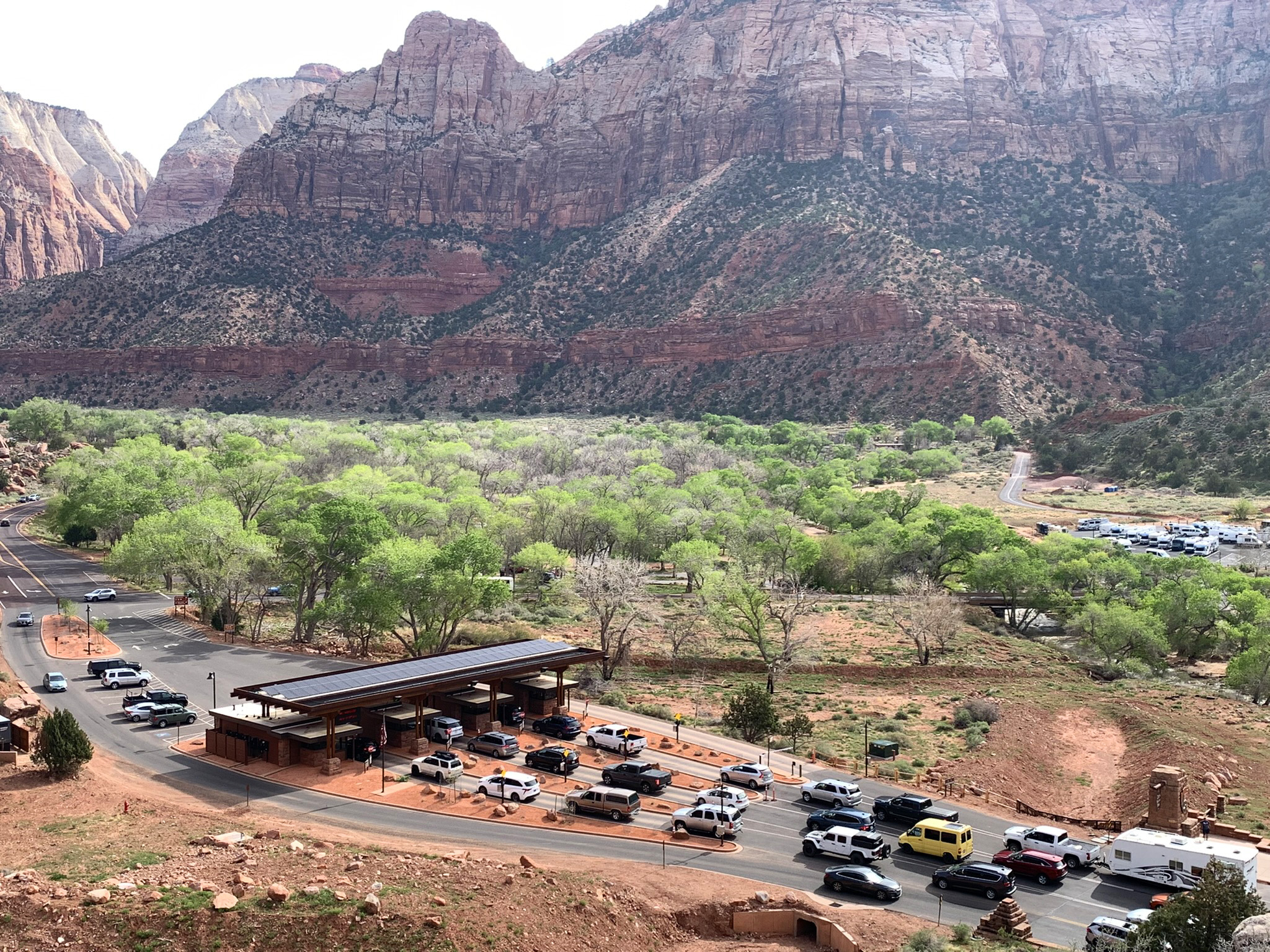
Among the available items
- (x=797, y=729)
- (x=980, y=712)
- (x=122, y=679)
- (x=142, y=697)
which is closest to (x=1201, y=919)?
(x=797, y=729)

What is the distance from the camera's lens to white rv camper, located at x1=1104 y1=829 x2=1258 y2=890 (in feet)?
87.8

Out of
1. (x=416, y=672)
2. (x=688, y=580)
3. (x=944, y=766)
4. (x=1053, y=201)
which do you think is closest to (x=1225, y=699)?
(x=944, y=766)

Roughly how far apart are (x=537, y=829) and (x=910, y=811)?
32.9 feet

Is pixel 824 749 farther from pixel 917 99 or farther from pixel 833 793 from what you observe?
pixel 917 99

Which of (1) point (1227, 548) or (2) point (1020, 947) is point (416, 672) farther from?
(1) point (1227, 548)

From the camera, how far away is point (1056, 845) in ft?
94.8

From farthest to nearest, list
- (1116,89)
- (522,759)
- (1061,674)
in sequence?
(1116,89) < (1061,674) < (522,759)

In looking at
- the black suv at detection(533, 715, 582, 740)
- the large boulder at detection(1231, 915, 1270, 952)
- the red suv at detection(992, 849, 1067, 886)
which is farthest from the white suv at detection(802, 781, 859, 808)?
the large boulder at detection(1231, 915, 1270, 952)

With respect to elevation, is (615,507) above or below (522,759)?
above

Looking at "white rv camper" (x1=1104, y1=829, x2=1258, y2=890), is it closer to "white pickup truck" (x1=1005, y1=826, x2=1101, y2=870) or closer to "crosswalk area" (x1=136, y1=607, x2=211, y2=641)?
"white pickup truck" (x1=1005, y1=826, x2=1101, y2=870)

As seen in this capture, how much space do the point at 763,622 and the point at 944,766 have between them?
1804cm

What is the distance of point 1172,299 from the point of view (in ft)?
491

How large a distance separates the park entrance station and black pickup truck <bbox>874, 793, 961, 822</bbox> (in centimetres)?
1345

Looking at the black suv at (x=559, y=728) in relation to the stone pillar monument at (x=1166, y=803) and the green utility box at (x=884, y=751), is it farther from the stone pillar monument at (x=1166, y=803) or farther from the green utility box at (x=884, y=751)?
the stone pillar monument at (x=1166, y=803)
